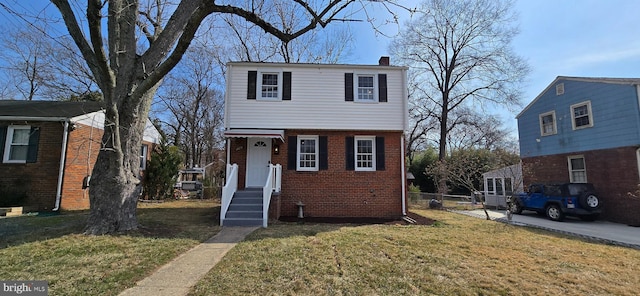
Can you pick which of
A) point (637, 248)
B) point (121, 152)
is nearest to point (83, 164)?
point (121, 152)

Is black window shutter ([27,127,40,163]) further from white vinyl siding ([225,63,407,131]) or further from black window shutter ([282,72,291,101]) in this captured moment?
black window shutter ([282,72,291,101])

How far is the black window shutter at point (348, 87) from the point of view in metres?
11.7

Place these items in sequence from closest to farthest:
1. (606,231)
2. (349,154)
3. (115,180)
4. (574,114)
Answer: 1. (115,180)
2. (606,231)
3. (349,154)
4. (574,114)

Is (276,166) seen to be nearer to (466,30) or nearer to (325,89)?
(325,89)

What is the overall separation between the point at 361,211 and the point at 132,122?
794 centimetres

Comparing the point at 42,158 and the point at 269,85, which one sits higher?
the point at 269,85

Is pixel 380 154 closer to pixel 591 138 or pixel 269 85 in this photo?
pixel 269 85

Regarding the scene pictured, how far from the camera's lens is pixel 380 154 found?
454 inches

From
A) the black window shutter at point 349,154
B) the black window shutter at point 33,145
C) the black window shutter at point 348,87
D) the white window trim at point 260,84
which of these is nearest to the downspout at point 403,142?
the black window shutter at point 349,154

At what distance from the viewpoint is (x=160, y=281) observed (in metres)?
4.10

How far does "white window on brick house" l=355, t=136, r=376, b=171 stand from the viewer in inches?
453

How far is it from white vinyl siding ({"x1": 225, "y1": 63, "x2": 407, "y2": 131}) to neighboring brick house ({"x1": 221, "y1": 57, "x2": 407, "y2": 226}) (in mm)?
38

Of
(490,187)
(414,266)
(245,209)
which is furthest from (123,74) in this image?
(490,187)

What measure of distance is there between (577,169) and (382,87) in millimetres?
10613
